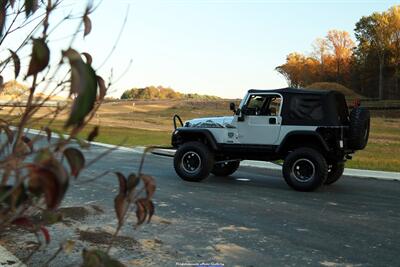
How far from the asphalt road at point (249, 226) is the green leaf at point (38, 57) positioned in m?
3.67

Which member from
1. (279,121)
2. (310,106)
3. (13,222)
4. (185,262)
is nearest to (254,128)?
(279,121)

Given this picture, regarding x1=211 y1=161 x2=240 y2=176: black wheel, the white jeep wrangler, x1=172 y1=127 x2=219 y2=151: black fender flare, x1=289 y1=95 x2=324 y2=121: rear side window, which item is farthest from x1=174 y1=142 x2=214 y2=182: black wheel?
x1=289 y1=95 x2=324 y2=121: rear side window

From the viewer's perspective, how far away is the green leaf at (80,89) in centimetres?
116

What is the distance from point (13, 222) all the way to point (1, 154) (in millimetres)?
249

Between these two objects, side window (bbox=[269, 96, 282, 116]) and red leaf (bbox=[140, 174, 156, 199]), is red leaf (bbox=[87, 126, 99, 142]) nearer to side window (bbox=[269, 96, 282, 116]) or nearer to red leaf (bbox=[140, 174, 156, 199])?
red leaf (bbox=[140, 174, 156, 199])

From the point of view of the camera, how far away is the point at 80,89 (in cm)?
116

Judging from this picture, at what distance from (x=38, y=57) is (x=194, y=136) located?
9869 mm

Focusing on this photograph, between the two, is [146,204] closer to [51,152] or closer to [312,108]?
[51,152]

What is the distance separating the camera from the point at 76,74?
117 centimetres

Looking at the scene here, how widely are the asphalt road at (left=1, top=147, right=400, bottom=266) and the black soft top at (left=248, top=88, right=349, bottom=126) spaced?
1.38 meters

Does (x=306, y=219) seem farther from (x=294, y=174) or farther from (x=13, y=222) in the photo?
(x=13, y=222)

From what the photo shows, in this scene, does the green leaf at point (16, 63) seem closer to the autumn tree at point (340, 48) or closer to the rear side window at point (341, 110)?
the rear side window at point (341, 110)

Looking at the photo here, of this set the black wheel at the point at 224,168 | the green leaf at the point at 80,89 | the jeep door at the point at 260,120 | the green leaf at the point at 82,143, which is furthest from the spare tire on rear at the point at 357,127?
the green leaf at the point at 80,89

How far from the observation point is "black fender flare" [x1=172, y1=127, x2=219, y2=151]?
35.3ft
